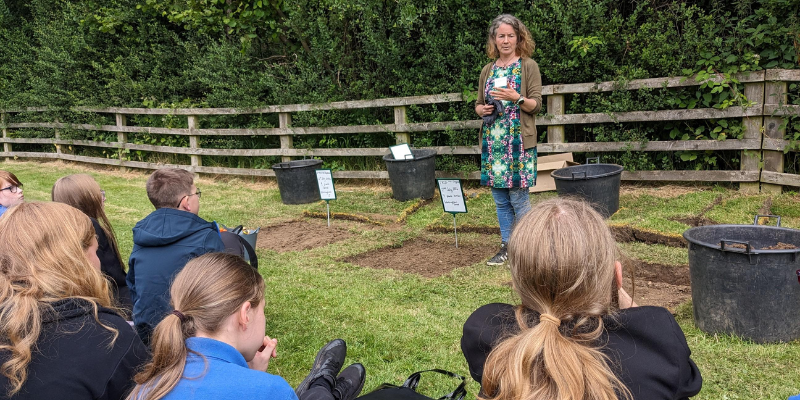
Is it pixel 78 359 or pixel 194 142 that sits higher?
pixel 194 142

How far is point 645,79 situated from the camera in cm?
652

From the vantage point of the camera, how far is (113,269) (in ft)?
11.2

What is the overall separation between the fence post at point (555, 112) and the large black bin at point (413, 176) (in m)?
1.39

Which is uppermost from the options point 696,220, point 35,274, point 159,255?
point 35,274

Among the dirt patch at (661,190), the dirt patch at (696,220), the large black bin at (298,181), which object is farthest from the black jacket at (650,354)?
the large black bin at (298,181)

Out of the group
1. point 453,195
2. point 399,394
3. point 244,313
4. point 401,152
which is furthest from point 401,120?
point 244,313

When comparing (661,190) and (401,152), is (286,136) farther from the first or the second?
(661,190)

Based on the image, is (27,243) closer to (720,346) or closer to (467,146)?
(720,346)

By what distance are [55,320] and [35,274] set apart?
7.3 inches

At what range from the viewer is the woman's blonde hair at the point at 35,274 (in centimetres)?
167

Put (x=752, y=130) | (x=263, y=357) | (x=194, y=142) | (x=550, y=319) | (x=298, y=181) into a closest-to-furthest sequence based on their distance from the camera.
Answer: (x=550, y=319)
(x=263, y=357)
(x=752, y=130)
(x=298, y=181)
(x=194, y=142)

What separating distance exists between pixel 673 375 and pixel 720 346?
6.40ft

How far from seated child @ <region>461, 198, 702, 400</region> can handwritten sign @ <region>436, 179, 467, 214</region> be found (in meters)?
3.59

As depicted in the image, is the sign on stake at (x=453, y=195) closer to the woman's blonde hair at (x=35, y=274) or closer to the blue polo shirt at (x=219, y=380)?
the woman's blonde hair at (x=35, y=274)
